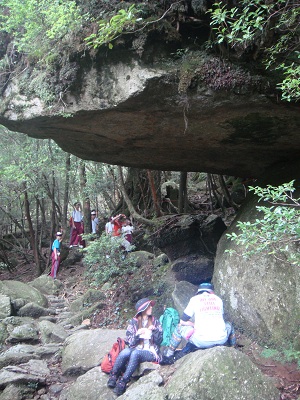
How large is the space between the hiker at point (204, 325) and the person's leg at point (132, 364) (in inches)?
16.9

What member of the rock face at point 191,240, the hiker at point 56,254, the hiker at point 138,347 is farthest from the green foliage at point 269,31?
the hiker at point 56,254

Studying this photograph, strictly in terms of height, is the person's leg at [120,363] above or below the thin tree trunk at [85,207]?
below

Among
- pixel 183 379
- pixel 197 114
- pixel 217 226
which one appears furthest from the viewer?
pixel 217 226

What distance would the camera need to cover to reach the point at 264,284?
536 cm

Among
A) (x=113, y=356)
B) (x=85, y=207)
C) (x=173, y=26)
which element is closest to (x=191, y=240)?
(x=113, y=356)

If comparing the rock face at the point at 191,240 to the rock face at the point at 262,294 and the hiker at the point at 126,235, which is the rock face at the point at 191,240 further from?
the rock face at the point at 262,294

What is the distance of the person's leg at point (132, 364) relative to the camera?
4695 millimetres

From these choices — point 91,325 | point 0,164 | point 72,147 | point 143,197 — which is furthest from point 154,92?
point 0,164

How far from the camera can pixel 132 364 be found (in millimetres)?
4781

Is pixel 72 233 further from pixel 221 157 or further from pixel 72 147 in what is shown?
pixel 221 157

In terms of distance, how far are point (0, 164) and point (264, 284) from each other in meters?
10.3

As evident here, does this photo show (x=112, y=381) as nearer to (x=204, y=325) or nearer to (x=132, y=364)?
(x=132, y=364)

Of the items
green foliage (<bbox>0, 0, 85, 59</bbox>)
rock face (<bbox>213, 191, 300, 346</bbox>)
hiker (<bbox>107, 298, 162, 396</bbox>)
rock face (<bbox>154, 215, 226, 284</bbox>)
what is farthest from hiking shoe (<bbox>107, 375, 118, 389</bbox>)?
green foliage (<bbox>0, 0, 85, 59</bbox>)

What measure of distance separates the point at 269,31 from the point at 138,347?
427cm
